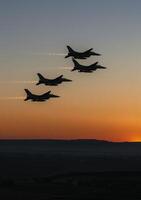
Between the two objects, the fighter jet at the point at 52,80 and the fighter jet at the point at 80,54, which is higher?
the fighter jet at the point at 80,54

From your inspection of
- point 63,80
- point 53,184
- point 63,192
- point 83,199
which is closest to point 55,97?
point 63,80

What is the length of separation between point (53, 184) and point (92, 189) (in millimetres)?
14320

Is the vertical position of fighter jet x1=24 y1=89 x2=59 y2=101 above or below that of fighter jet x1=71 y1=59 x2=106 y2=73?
below

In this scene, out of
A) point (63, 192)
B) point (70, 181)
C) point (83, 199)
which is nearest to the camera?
point (83, 199)

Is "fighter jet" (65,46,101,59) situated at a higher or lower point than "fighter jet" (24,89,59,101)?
higher

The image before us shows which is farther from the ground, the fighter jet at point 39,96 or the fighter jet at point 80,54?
the fighter jet at point 80,54

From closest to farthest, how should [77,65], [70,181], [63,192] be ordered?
[77,65]
[63,192]
[70,181]

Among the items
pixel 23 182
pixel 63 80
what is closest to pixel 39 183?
pixel 23 182

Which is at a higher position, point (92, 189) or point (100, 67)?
point (100, 67)

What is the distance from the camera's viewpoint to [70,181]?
148 meters

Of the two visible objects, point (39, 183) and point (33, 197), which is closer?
point (33, 197)

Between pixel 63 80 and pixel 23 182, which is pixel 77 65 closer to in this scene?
pixel 63 80

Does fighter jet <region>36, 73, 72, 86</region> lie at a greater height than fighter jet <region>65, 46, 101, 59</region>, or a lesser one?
lesser

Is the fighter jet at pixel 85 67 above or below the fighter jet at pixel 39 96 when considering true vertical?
above
